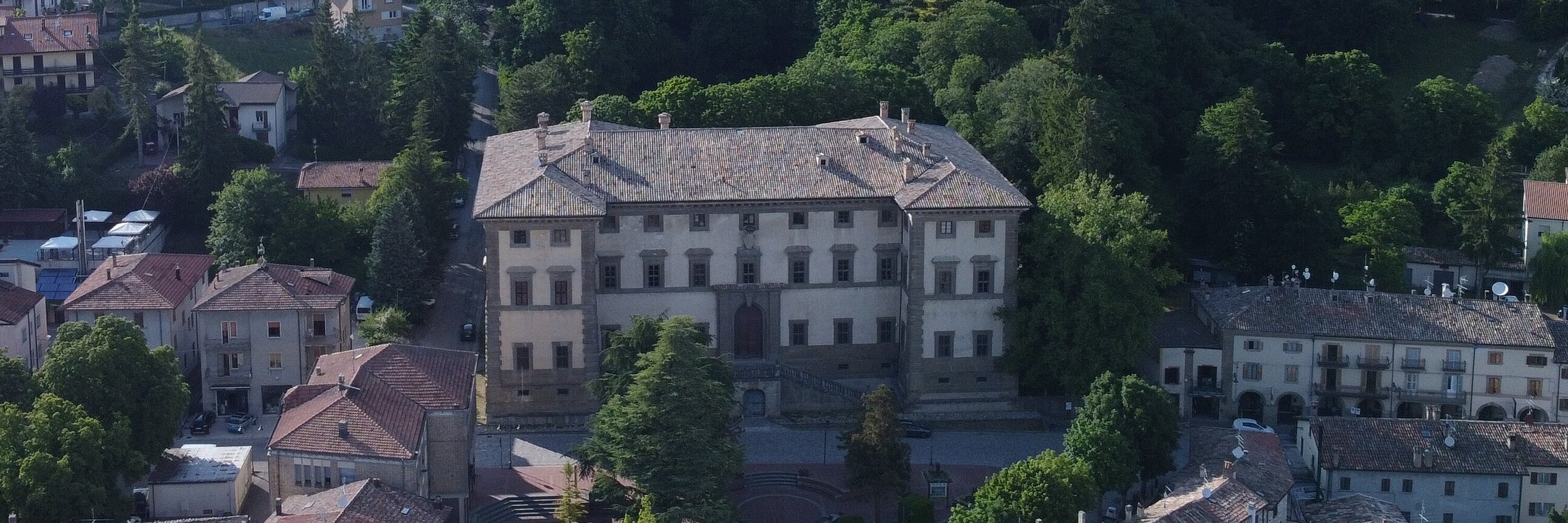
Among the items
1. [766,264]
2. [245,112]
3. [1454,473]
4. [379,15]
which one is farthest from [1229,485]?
[379,15]

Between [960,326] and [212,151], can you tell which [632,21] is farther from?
[960,326]

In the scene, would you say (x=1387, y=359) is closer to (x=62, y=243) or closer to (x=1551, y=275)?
(x=1551, y=275)

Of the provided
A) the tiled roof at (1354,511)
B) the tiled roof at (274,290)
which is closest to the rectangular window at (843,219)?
the tiled roof at (274,290)

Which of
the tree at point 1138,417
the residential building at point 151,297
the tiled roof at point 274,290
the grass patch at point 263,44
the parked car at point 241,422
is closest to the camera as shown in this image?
the tree at point 1138,417

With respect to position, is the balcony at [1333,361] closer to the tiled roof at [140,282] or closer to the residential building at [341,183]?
the residential building at [341,183]

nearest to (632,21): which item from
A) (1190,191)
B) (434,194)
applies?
(434,194)
